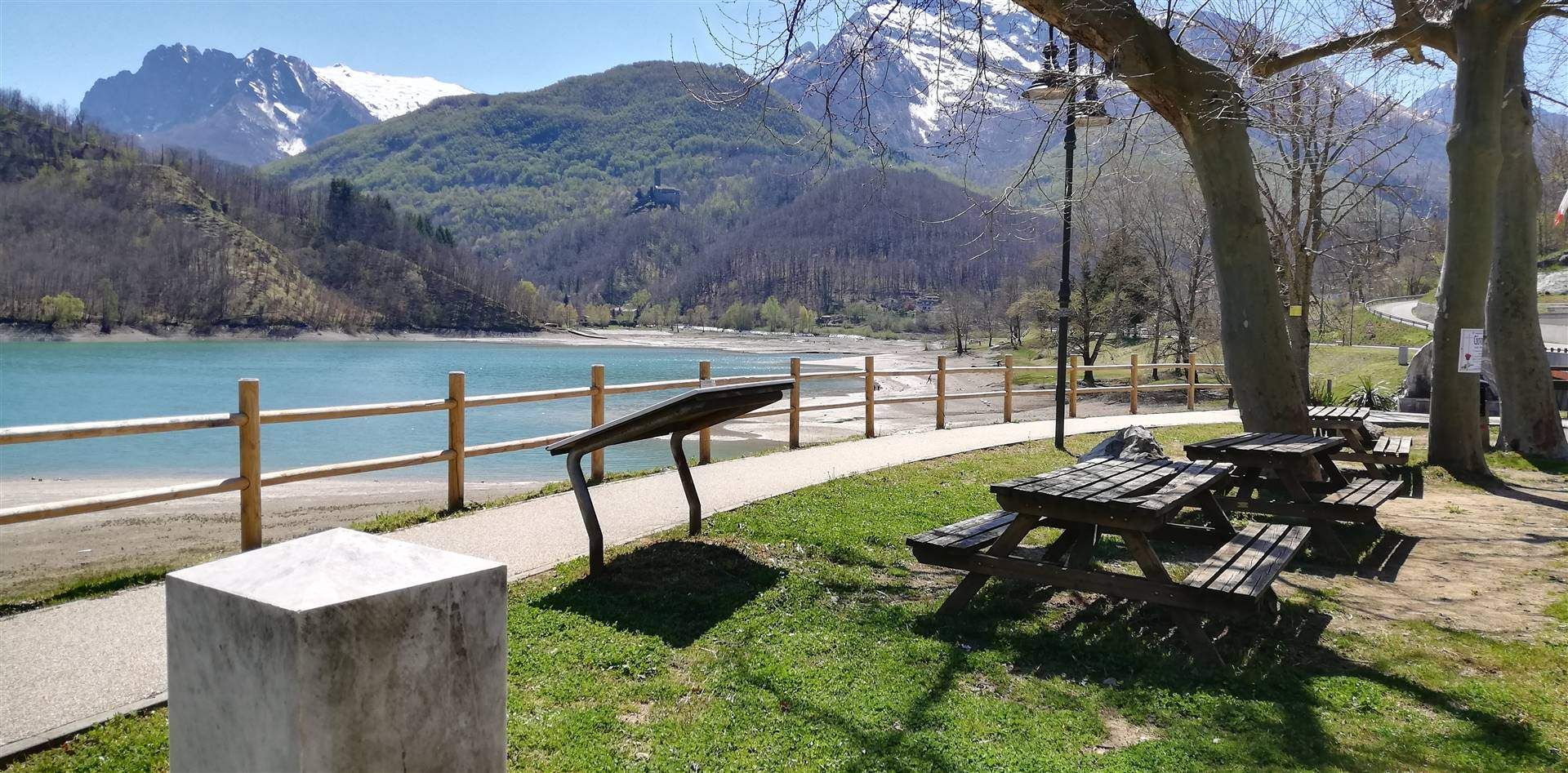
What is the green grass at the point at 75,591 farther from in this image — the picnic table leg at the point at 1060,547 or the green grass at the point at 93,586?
the picnic table leg at the point at 1060,547

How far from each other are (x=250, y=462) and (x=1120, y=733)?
17.1 feet

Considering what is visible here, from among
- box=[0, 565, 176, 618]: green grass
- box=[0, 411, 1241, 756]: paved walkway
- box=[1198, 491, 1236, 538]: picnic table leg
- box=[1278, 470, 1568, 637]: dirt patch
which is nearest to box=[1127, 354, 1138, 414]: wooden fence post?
box=[0, 411, 1241, 756]: paved walkway

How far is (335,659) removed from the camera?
1.90 meters

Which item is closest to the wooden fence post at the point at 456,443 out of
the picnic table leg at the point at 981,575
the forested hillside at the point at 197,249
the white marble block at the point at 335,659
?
the picnic table leg at the point at 981,575

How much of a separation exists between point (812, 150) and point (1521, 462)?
27.1 ft

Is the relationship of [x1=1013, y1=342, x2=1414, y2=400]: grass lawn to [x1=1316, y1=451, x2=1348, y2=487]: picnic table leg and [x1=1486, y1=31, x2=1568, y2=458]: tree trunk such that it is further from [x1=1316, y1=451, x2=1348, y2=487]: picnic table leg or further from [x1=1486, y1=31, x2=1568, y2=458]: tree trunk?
[x1=1316, y1=451, x2=1348, y2=487]: picnic table leg

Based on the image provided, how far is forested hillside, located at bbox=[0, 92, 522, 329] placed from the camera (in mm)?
94500

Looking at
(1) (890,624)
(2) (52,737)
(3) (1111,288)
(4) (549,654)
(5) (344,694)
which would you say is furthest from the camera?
(3) (1111,288)

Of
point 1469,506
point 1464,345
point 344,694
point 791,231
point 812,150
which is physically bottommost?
point 1469,506

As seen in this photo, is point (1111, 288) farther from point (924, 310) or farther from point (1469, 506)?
point (924, 310)

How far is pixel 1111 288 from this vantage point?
34.6 meters

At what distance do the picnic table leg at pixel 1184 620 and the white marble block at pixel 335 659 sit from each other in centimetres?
293

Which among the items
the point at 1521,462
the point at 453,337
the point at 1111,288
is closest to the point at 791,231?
the point at 453,337

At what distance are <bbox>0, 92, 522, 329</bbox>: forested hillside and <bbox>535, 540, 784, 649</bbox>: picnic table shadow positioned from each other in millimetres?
101071
